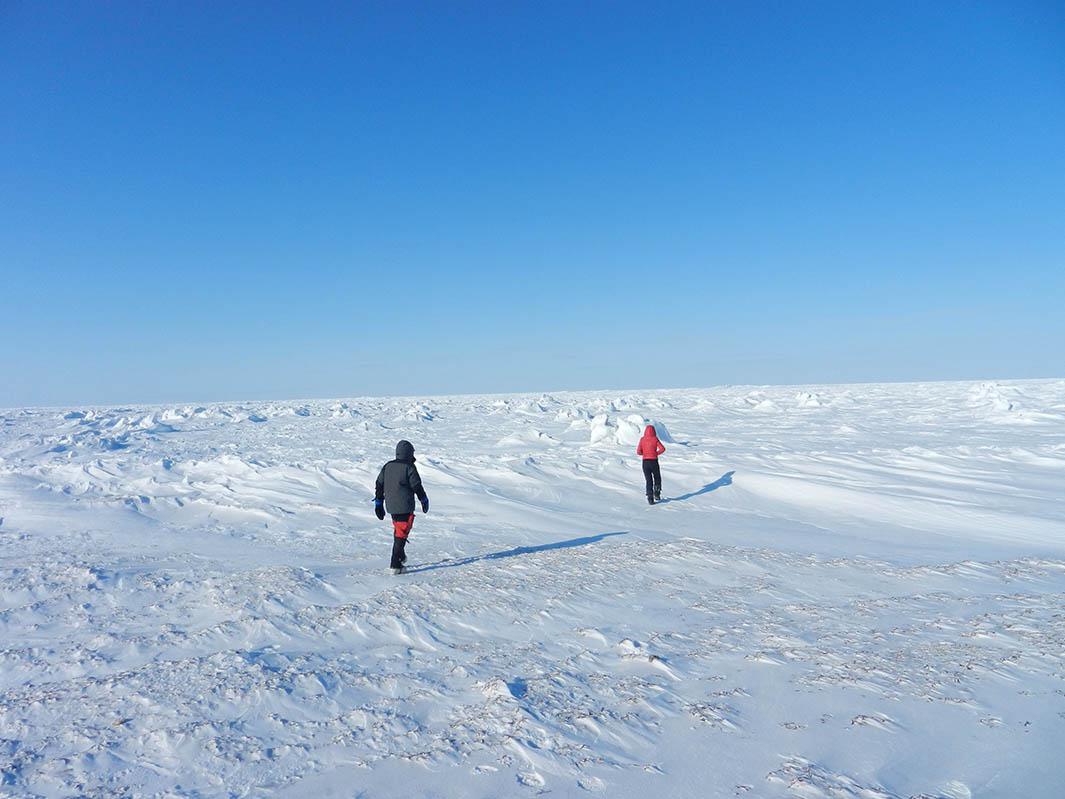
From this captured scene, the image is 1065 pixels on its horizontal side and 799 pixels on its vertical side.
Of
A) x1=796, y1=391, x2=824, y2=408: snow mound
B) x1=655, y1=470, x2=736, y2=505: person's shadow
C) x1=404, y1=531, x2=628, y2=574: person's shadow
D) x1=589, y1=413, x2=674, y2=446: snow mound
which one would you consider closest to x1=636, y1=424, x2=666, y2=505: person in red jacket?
x1=655, y1=470, x2=736, y2=505: person's shadow

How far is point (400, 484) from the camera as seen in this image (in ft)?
22.0

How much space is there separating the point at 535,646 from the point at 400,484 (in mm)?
2733

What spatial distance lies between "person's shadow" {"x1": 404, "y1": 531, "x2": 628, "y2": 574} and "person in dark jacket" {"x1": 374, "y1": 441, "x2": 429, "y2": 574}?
1.02 ft

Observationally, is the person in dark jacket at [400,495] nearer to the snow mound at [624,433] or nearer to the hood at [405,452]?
the hood at [405,452]

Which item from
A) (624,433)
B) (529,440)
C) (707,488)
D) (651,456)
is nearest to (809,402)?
(624,433)

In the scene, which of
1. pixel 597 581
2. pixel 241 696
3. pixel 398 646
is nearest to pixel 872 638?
pixel 597 581

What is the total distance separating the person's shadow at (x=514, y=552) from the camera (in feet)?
22.6

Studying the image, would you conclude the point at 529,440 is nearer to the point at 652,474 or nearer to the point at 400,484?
the point at 652,474

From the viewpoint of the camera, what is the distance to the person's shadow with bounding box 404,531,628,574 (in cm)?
690

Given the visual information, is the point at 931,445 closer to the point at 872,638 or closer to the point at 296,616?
the point at 872,638

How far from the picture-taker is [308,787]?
2.83 m

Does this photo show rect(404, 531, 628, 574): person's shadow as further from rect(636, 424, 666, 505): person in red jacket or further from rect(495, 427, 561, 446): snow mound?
rect(495, 427, 561, 446): snow mound

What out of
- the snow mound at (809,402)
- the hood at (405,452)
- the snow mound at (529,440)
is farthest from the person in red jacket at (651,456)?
the snow mound at (809,402)

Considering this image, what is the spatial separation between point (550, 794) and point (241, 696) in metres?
1.98
